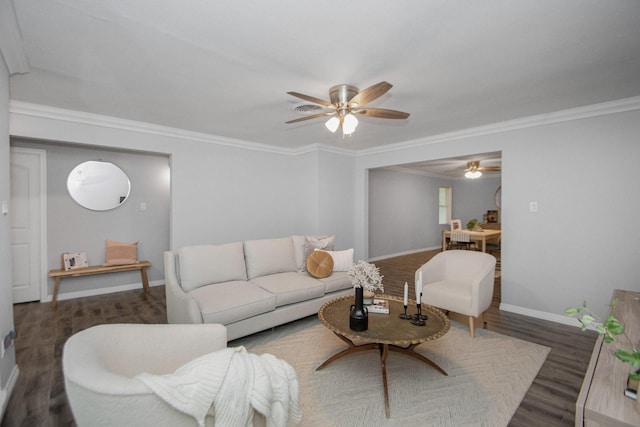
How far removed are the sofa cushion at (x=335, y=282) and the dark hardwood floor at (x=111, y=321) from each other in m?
1.32

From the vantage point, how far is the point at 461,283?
11.2 ft

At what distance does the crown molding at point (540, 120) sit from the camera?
3.01m

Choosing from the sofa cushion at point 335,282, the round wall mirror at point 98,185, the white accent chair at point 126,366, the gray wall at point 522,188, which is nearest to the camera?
the white accent chair at point 126,366

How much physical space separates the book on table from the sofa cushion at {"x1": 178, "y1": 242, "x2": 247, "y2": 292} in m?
1.57

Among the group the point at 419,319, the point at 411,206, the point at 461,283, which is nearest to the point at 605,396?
the point at 419,319

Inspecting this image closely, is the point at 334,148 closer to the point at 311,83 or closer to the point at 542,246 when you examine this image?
the point at 311,83

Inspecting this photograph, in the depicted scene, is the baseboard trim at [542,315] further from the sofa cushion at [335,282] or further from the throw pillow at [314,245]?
the throw pillow at [314,245]

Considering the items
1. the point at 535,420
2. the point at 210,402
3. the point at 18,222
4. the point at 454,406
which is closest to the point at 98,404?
the point at 210,402

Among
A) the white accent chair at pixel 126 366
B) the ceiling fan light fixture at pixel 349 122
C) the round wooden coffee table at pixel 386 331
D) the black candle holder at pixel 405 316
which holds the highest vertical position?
the ceiling fan light fixture at pixel 349 122

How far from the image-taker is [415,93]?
2836mm

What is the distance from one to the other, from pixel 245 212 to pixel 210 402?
4041 mm

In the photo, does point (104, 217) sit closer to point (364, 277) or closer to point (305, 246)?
point (305, 246)

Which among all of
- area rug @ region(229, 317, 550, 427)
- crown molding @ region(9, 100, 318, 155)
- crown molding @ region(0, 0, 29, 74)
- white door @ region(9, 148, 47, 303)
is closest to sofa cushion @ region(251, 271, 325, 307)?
area rug @ region(229, 317, 550, 427)

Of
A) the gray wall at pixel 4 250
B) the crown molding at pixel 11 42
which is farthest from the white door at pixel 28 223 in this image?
the gray wall at pixel 4 250
